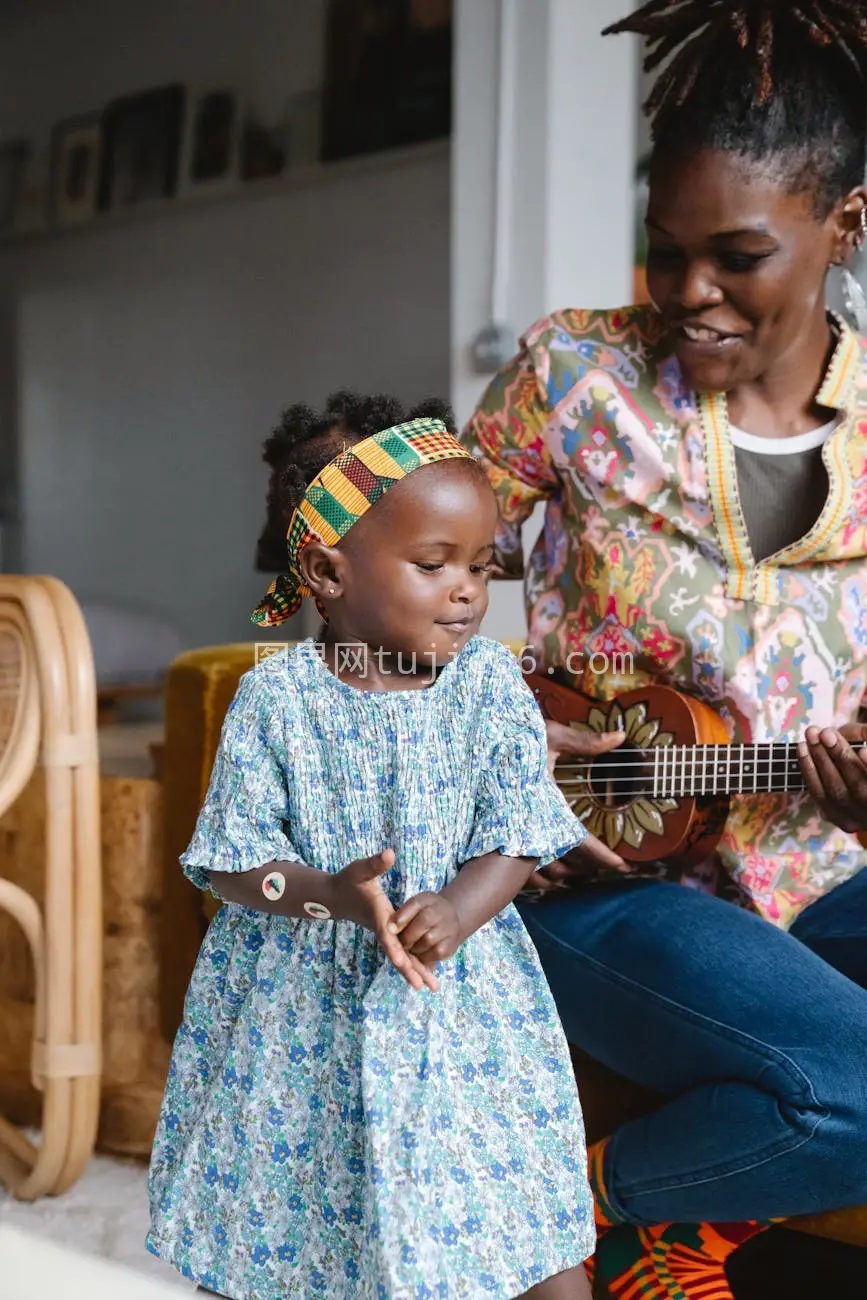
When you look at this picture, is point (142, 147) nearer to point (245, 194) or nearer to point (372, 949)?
point (245, 194)

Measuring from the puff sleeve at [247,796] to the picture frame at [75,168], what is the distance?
8.33ft

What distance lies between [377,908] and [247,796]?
0.13 meters

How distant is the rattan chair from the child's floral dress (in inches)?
21.9

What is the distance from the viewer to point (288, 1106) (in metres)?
0.85

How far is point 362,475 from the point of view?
0.88 m

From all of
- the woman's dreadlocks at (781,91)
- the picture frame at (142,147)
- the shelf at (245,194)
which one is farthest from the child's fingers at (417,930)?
the picture frame at (142,147)

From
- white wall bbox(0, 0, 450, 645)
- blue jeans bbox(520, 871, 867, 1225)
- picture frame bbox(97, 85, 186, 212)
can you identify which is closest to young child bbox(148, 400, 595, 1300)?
blue jeans bbox(520, 871, 867, 1225)

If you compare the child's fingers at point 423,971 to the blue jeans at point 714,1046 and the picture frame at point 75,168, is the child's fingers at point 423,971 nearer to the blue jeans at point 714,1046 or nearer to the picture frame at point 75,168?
the blue jeans at point 714,1046

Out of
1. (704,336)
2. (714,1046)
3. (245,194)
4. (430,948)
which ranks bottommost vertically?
(714,1046)

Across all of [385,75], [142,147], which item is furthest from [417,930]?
[142,147]

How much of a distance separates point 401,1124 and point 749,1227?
0.47 meters

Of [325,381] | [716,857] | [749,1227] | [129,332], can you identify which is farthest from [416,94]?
[749,1227]

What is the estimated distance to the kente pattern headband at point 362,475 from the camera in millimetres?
874

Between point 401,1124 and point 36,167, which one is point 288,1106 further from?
point 36,167
